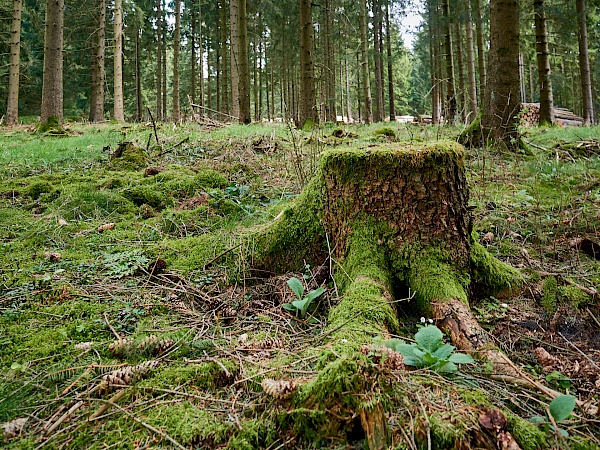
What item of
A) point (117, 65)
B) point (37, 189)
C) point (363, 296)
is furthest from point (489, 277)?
point (117, 65)

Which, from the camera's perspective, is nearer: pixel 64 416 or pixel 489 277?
pixel 64 416

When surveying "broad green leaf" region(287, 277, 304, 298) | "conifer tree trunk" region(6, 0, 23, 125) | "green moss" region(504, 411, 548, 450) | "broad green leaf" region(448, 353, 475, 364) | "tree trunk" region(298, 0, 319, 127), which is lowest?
"green moss" region(504, 411, 548, 450)

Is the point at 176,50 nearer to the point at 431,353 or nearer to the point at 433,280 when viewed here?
the point at 433,280

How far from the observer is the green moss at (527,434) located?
145cm

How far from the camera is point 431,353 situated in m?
1.76

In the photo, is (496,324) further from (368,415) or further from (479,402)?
(368,415)

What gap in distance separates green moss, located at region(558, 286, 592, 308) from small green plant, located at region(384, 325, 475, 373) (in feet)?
4.21

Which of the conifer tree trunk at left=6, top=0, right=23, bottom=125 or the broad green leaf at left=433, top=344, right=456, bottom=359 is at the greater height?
the conifer tree trunk at left=6, top=0, right=23, bottom=125

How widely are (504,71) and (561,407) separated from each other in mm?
6365

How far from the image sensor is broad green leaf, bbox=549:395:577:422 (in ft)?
4.83

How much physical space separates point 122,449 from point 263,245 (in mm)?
1823

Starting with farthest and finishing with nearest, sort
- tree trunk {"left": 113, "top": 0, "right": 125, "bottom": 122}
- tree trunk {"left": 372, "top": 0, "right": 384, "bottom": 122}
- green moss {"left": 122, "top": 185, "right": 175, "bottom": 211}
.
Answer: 1. tree trunk {"left": 372, "top": 0, "right": 384, "bottom": 122}
2. tree trunk {"left": 113, "top": 0, "right": 125, "bottom": 122}
3. green moss {"left": 122, "top": 185, "right": 175, "bottom": 211}

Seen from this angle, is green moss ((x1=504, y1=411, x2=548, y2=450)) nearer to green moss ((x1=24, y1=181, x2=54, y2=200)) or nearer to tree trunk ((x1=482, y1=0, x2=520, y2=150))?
green moss ((x1=24, y1=181, x2=54, y2=200))

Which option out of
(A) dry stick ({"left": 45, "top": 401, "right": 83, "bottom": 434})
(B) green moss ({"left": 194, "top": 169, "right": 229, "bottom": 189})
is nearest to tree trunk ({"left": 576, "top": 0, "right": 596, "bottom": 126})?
(B) green moss ({"left": 194, "top": 169, "right": 229, "bottom": 189})
